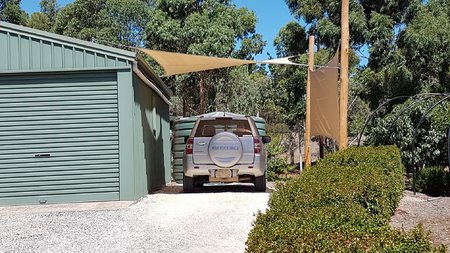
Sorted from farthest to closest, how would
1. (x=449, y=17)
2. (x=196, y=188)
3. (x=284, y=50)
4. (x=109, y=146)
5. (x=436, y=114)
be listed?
1. (x=284, y=50)
2. (x=449, y=17)
3. (x=436, y=114)
4. (x=196, y=188)
5. (x=109, y=146)

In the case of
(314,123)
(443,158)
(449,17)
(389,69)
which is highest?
(449,17)

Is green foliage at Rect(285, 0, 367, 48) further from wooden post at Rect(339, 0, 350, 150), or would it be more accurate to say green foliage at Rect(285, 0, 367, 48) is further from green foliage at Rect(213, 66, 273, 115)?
wooden post at Rect(339, 0, 350, 150)

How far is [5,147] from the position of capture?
9.19 m

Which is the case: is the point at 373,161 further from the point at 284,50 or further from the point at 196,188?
the point at 284,50

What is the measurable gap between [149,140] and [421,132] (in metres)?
12.5

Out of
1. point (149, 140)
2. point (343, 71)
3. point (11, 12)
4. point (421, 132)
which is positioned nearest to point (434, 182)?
point (421, 132)

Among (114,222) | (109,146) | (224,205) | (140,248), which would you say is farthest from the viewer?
(109,146)

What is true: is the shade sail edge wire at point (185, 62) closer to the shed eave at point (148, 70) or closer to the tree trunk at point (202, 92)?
the shed eave at point (148, 70)

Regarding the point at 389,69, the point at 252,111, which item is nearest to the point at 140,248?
the point at 389,69

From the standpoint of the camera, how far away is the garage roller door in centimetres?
916

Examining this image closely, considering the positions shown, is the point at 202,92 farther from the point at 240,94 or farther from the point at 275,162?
the point at 275,162

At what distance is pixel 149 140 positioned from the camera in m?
11.6

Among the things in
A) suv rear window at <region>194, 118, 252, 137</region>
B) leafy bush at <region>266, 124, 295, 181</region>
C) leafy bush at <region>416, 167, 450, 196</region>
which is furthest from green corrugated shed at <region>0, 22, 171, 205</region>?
leafy bush at <region>416, 167, 450, 196</region>

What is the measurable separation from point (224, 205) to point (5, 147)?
3.97m
